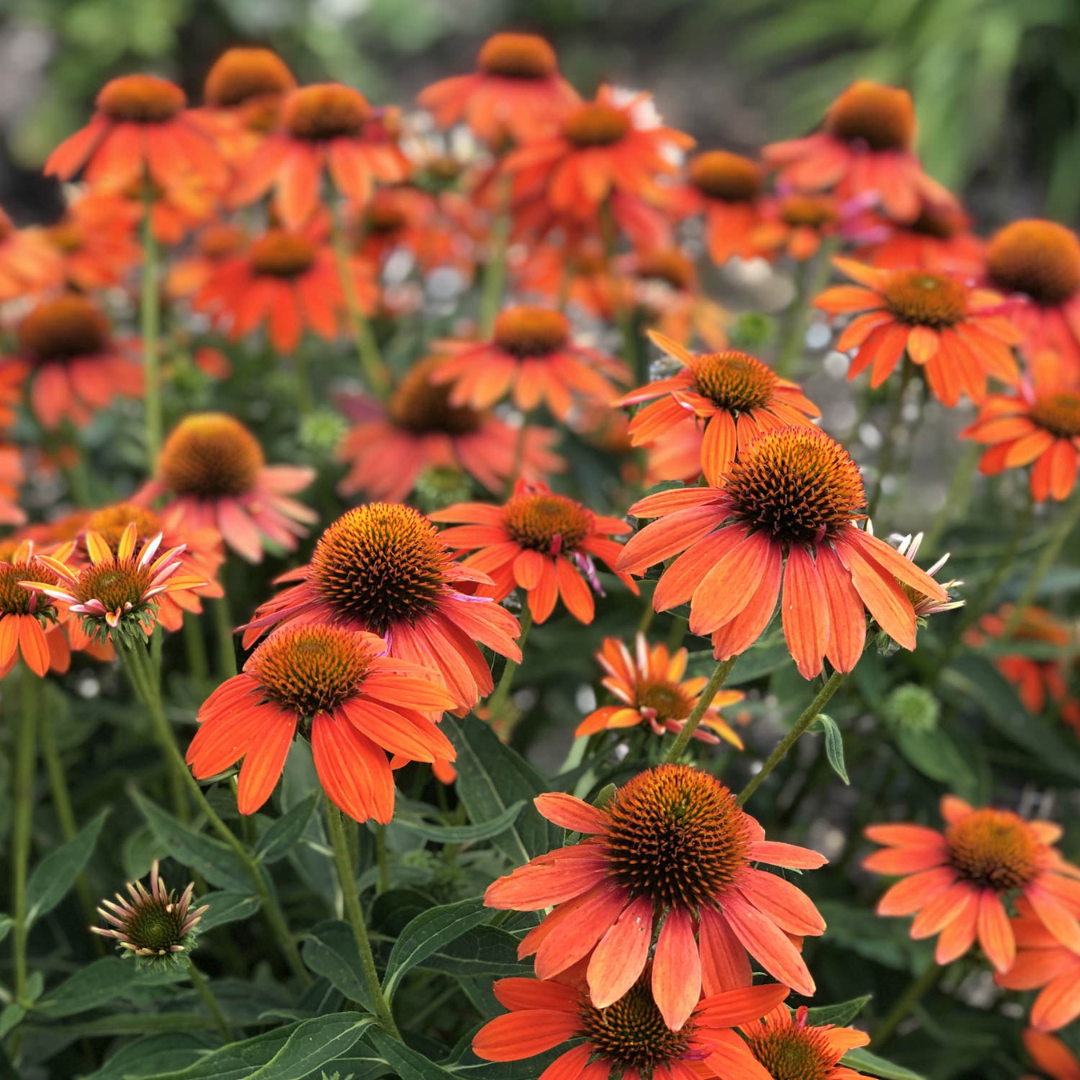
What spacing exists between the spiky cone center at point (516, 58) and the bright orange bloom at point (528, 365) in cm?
60

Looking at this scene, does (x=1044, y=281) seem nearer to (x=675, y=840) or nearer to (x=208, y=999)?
(x=675, y=840)

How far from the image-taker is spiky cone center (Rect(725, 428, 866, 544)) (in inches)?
34.3

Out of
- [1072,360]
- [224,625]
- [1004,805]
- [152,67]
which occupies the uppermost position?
[1072,360]

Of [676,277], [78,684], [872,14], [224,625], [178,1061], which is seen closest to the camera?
[178,1061]

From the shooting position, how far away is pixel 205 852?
1055 mm

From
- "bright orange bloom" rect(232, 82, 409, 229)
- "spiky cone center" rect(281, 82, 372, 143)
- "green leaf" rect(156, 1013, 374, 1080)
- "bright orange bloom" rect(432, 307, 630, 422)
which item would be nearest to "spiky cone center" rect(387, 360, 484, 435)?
"bright orange bloom" rect(432, 307, 630, 422)

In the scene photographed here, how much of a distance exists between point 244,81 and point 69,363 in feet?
2.22

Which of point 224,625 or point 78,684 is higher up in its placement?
point 224,625

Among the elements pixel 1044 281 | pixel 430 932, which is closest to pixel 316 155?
pixel 1044 281

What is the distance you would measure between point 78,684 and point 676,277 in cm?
141

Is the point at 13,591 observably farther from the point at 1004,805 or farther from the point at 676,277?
the point at 1004,805

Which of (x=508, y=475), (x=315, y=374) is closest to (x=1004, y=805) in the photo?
(x=508, y=475)

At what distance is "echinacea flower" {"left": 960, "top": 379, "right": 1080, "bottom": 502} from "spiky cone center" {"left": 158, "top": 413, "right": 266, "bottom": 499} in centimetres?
92

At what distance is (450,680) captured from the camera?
884 mm
